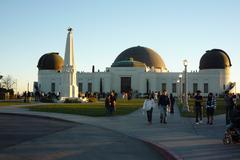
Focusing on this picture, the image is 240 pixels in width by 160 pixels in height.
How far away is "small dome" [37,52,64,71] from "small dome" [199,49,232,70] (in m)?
34.3

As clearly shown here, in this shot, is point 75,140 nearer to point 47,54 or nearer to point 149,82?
point 149,82

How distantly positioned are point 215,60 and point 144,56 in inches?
777

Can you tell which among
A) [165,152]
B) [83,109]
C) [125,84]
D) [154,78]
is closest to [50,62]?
[125,84]

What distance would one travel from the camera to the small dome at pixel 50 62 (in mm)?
101375

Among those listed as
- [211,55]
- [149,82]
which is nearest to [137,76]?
[149,82]

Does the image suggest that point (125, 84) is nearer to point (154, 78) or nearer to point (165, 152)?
point (154, 78)

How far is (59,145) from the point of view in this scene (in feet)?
41.7

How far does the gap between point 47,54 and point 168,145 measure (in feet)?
309

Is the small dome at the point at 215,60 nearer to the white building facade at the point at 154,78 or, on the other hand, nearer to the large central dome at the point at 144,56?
the white building facade at the point at 154,78

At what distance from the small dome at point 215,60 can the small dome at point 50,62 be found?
3428cm

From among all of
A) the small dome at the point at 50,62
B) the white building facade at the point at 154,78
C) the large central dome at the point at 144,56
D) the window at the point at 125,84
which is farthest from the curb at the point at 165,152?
the large central dome at the point at 144,56

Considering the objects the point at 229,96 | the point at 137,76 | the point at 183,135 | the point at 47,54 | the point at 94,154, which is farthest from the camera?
the point at 47,54

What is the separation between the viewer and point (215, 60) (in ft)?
311

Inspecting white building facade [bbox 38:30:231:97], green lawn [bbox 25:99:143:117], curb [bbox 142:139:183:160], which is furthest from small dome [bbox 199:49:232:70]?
curb [bbox 142:139:183:160]
